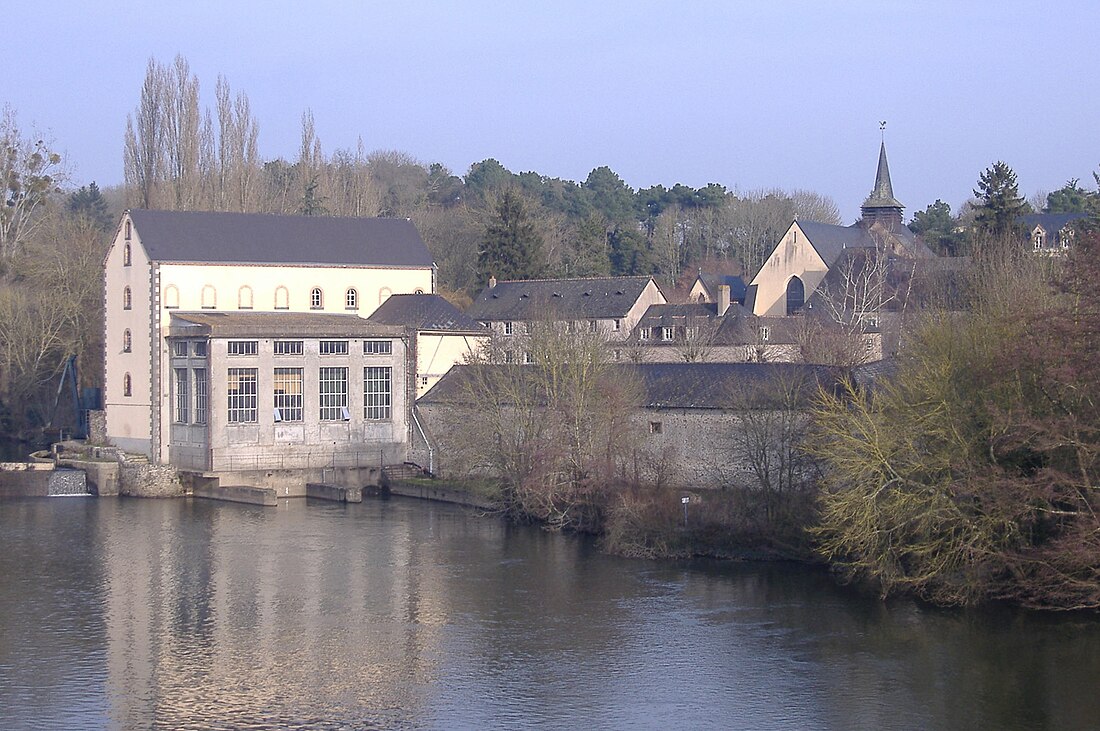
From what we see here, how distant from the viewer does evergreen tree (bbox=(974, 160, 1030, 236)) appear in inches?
1832

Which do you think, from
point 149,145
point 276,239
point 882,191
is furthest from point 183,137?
point 882,191

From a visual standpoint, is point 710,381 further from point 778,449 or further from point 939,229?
point 939,229

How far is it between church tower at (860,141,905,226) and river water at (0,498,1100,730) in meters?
44.0

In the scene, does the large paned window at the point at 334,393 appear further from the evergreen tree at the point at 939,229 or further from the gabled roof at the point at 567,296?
the evergreen tree at the point at 939,229

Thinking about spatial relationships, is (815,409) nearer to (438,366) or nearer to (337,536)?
(337,536)

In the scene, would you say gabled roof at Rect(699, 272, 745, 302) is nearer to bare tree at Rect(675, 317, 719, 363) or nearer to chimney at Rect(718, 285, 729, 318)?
chimney at Rect(718, 285, 729, 318)

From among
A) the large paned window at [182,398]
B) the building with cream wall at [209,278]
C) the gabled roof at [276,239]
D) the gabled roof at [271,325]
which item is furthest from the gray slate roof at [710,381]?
the gabled roof at [276,239]

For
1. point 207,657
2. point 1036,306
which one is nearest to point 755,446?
point 1036,306

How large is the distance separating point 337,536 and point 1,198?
98.4ft

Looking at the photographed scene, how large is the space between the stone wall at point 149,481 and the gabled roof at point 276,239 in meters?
6.67

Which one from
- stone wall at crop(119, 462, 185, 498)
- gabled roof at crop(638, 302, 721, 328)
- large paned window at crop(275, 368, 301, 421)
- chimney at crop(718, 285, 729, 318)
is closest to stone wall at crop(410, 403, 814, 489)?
large paned window at crop(275, 368, 301, 421)

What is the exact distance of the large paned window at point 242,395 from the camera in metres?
38.1

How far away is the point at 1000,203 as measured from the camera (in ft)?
154

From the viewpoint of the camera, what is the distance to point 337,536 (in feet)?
98.9
